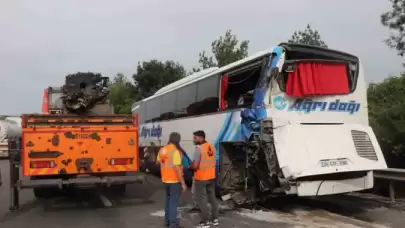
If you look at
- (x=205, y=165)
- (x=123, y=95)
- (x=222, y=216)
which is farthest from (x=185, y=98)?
(x=123, y=95)

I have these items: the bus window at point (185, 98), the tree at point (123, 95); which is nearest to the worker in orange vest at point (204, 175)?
the bus window at point (185, 98)

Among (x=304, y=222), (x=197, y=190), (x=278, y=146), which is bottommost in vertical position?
(x=304, y=222)

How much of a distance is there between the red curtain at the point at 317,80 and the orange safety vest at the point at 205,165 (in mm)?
2207

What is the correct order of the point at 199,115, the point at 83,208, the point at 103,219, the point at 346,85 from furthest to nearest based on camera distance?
the point at 199,115 < the point at 83,208 < the point at 346,85 < the point at 103,219

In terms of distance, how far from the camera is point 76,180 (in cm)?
1042

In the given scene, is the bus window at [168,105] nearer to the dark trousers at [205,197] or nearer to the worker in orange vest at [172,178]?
the dark trousers at [205,197]

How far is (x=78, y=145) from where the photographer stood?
1080 centimetres

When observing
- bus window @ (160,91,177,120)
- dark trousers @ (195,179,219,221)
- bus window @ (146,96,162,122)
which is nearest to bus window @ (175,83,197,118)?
bus window @ (160,91,177,120)

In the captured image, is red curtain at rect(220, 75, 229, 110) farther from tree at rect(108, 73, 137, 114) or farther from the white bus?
tree at rect(108, 73, 137, 114)

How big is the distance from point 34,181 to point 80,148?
1196 millimetres

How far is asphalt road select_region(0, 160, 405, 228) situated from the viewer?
30.2 feet

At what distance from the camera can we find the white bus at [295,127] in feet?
31.4

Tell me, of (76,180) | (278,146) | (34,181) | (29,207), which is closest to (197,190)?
(278,146)

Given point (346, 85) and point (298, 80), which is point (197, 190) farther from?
point (346, 85)
